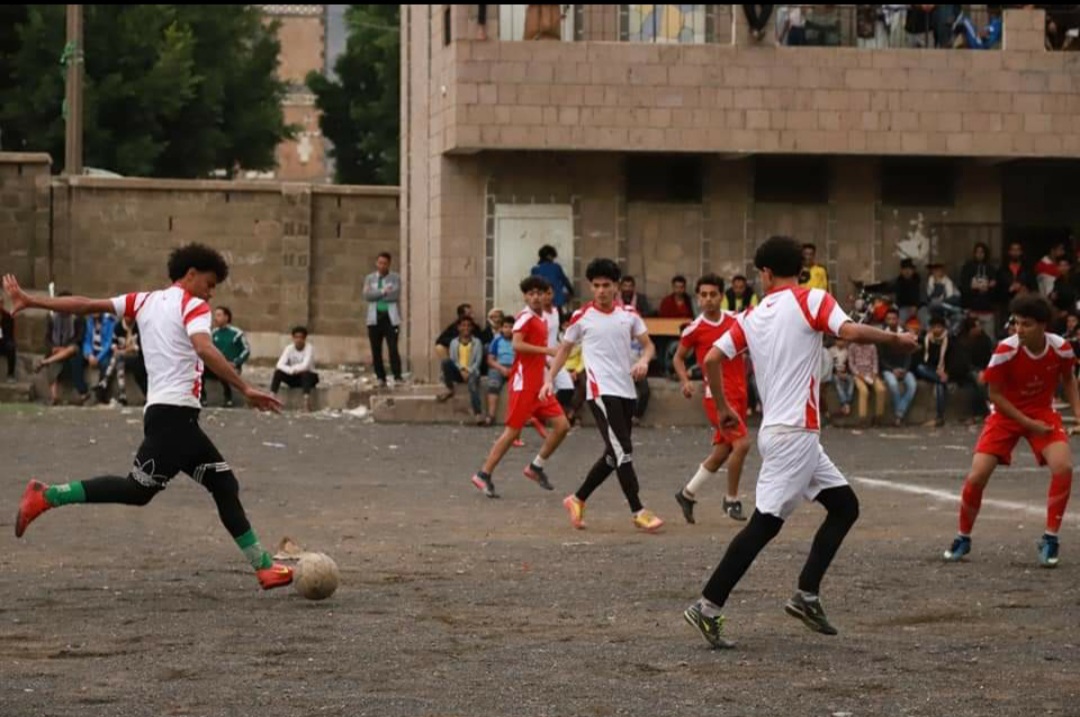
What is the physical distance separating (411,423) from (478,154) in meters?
5.00

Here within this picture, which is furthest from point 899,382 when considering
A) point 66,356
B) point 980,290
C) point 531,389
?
point 531,389

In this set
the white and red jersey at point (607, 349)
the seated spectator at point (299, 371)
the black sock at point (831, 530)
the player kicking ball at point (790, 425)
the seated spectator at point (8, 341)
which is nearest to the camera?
the player kicking ball at point (790, 425)

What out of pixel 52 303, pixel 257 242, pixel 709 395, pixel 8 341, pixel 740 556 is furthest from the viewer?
pixel 257 242

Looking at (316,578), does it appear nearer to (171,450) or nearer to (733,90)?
(171,450)

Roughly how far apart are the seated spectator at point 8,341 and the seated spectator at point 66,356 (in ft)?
2.26

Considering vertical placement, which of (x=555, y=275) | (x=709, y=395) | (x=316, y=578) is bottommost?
(x=316, y=578)

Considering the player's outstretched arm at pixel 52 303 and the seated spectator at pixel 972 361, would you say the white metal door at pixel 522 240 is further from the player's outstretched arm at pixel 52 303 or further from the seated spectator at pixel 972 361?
the player's outstretched arm at pixel 52 303

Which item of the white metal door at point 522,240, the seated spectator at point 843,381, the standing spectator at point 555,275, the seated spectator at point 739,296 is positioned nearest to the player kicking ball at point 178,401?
the seated spectator at point 843,381

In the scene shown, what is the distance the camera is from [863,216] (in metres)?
31.8

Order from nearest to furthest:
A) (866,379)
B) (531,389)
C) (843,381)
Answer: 1. (531,389)
2. (843,381)
3. (866,379)

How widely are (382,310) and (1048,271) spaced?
8.62m

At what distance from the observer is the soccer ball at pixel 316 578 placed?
37.0ft

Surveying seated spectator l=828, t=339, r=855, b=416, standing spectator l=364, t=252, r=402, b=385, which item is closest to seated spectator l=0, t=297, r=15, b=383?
standing spectator l=364, t=252, r=402, b=385

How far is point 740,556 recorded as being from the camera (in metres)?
10.1
